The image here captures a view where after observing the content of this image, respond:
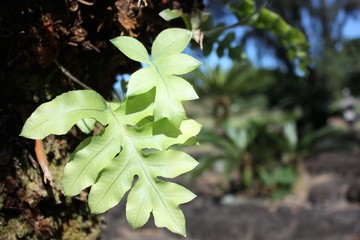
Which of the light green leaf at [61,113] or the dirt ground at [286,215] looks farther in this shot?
the dirt ground at [286,215]

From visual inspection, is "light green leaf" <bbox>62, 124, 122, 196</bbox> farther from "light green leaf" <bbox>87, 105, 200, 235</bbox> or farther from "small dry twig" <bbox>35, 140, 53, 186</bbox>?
"small dry twig" <bbox>35, 140, 53, 186</bbox>

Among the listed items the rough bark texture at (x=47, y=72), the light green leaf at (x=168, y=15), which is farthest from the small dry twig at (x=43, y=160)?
the light green leaf at (x=168, y=15)

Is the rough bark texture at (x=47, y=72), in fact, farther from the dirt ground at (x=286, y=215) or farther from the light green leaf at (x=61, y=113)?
the dirt ground at (x=286, y=215)

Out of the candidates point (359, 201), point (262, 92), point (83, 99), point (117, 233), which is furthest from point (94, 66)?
point (262, 92)

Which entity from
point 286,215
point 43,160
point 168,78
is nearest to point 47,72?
point 43,160

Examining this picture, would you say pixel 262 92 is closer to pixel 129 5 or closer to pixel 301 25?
pixel 301 25
